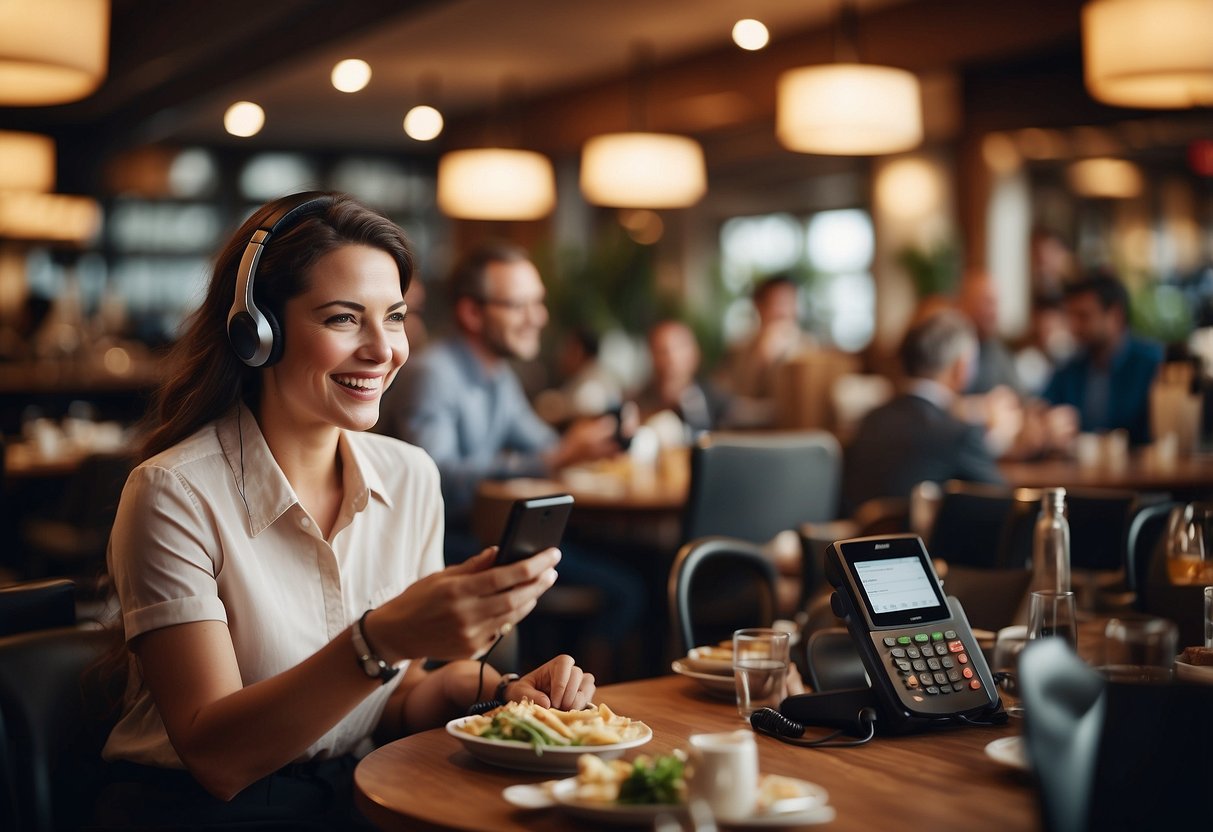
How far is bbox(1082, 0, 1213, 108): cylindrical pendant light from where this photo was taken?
144 inches

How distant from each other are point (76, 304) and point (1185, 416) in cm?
720

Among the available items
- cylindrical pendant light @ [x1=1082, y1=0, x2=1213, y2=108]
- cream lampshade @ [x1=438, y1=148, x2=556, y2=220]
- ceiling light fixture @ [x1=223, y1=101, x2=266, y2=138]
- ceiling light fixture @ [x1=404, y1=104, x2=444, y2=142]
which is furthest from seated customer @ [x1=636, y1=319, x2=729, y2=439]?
cylindrical pendant light @ [x1=1082, y1=0, x2=1213, y2=108]

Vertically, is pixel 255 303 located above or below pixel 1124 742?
above

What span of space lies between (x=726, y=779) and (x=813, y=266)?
10978 millimetres

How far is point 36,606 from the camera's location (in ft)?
5.70

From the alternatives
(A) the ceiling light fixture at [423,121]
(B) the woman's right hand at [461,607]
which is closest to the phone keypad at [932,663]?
(B) the woman's right hand at [461,607]

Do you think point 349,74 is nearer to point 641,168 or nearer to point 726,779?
point 641,168

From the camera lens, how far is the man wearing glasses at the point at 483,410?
416cm

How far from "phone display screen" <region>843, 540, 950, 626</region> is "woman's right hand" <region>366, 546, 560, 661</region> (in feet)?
1.41

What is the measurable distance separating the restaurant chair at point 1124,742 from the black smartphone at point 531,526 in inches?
20.3

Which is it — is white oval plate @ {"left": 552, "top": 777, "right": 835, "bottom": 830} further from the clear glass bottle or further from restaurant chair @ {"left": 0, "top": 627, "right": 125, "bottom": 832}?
Result: the clear glass bottle

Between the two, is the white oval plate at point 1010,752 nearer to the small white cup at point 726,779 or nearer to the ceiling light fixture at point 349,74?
the small white cup at point 726,779

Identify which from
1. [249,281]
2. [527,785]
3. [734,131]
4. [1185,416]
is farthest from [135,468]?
[734,131]

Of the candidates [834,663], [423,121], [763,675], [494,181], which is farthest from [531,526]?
[494,181]
